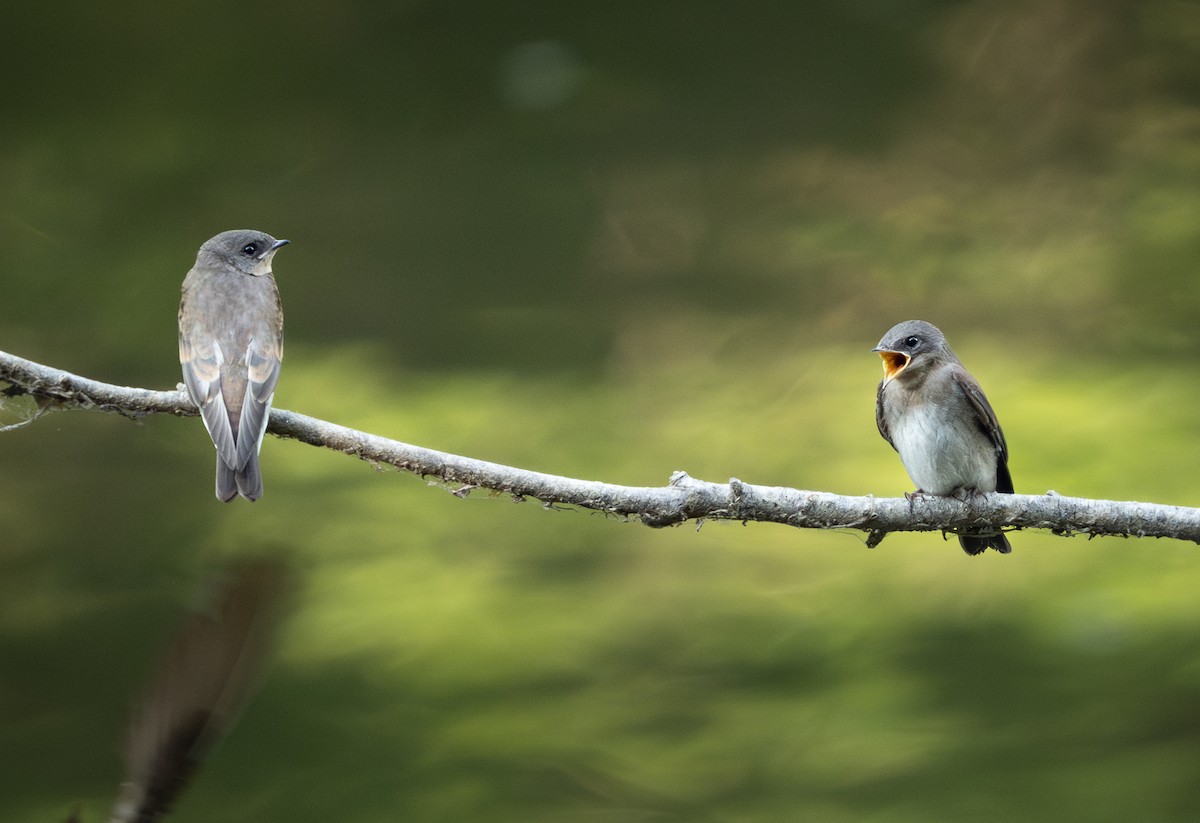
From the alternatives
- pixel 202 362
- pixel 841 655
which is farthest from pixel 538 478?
pixel 841 655

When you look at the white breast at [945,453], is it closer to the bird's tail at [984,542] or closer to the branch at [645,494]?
the bird's tail at [984,542]

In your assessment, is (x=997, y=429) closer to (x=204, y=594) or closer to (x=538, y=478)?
(x=538, y=478)

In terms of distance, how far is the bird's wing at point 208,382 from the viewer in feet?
7.64

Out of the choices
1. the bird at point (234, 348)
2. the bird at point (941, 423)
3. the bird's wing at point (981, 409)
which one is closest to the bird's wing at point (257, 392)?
the bird at point (234, 348)

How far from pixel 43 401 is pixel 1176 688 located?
5991mm

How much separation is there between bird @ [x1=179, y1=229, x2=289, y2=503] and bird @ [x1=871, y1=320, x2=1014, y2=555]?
119cm

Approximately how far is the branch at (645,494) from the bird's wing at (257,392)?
4 cm

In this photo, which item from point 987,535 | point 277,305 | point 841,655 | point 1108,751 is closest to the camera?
point 987,535

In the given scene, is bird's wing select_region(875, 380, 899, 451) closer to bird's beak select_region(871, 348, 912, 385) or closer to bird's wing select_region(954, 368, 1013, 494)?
bird's beak select_region(871, 348, 912, 385)

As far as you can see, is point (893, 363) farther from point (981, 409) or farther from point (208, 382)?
point (208, 382)

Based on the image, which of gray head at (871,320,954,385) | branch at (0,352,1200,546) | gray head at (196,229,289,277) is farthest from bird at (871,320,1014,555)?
gray head at (196,229,289,277)

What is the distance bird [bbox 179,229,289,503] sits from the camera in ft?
7.57

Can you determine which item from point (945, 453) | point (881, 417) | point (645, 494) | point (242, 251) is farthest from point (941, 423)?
point (242, 251)

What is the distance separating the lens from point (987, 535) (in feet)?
8.18
